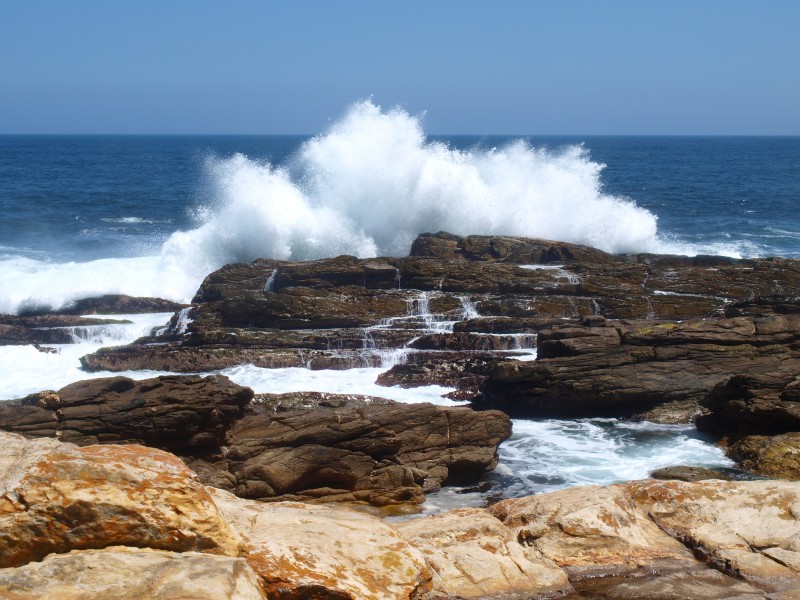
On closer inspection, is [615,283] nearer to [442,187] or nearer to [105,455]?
[442,187]

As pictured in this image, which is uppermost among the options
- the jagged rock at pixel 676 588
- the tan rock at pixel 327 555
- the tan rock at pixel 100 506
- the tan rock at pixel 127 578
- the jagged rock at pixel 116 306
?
the tan rock at pixel 100 506

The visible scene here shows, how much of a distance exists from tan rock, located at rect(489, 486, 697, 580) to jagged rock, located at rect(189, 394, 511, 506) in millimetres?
3529

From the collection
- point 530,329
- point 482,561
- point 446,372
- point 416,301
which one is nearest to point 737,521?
point 482,561

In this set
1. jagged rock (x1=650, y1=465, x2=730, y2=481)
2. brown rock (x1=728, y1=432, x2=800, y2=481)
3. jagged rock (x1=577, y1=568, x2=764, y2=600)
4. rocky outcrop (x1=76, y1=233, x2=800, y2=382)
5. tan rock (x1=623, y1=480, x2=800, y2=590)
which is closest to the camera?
jagged rock (x1=577, y1=568, x2=764, y2=600)

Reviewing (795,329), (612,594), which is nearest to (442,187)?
(795,329)

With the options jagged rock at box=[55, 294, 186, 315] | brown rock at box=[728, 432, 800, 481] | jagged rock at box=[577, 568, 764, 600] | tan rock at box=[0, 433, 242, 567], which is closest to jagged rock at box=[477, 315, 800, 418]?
brown rock at box=[728, 432, 800, 481]

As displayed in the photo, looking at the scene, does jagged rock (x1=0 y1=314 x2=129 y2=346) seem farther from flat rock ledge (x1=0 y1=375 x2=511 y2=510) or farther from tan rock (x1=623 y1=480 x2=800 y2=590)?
tan rock (x1=623 y1=480 x2=800 y2=590)

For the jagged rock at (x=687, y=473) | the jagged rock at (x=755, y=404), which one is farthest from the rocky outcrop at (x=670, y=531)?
the jagged rock at (x=755, y=404)

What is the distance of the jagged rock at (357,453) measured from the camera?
12.8 meters

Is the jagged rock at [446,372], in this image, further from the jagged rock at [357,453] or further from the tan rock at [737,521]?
the tan rock at [737,521]

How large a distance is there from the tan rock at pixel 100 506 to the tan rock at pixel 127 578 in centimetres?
16

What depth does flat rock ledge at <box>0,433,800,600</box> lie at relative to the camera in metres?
6.47

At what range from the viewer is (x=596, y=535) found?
922 centimetres

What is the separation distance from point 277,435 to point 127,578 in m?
7.19
